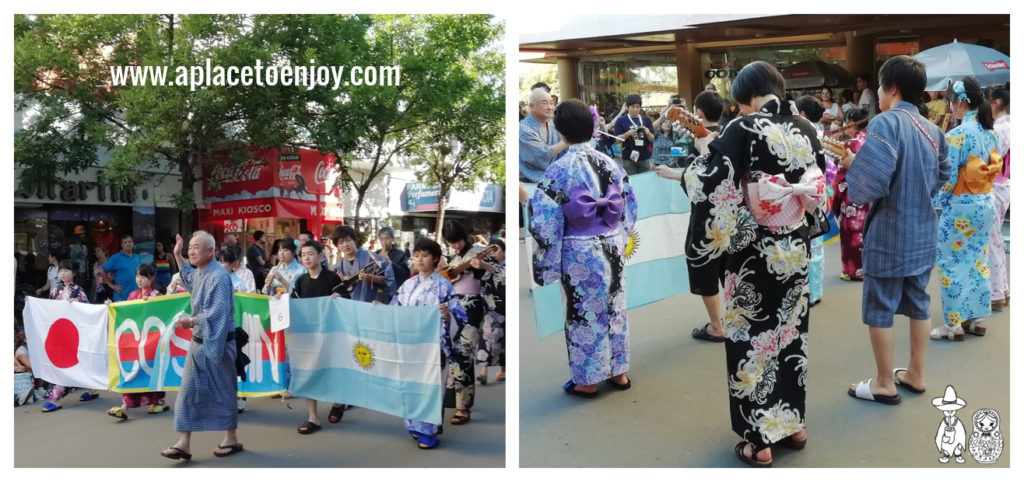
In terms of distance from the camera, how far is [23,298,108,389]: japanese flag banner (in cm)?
520

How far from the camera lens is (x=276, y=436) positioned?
15.5ft

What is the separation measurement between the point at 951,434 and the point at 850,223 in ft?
9.10

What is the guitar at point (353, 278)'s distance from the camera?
5414mm

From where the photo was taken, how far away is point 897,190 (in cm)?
332

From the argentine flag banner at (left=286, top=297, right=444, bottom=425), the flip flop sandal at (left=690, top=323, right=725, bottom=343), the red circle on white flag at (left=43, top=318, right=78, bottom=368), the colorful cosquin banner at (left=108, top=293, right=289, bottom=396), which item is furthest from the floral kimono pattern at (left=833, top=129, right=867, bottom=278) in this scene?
the red circle on white flag at (left=43, top=318, right=78, bottom=368)

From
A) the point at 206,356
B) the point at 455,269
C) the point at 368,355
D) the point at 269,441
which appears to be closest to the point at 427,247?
the point at 455,269

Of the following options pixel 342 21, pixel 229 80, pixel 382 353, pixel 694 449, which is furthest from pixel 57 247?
pixel 694 449

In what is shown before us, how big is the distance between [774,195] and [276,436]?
335 cm

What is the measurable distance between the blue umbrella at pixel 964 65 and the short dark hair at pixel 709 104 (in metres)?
4.42

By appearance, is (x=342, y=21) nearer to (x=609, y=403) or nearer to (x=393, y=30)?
(x=393, y=30)

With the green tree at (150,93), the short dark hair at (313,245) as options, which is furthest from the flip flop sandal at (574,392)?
the green tree at (150,93)

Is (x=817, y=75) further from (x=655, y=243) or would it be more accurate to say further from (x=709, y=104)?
(x=655, y=243)

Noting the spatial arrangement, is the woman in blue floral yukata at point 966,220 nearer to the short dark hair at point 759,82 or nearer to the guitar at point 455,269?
the short dark hair at point 759,82

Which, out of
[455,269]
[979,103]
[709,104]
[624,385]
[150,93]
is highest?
[150,93]
